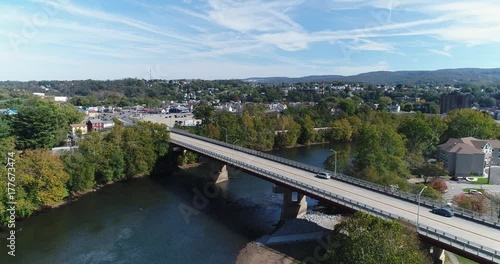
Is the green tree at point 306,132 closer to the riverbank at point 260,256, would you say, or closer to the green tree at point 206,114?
the green tree at point 206,114

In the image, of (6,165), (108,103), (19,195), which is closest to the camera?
(19,195)

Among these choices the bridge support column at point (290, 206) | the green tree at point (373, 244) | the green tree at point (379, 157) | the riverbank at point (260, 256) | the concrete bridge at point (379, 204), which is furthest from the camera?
the green tree at point (379, 157)

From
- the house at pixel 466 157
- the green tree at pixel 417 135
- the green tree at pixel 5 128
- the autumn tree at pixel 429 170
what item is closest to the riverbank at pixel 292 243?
the autumn tree at pixel 429 170

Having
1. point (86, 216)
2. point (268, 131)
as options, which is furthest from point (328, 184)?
point (268, 131)

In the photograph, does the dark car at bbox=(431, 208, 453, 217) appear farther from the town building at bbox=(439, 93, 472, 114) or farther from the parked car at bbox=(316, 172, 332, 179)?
the town building at bbox=(439, 93, 472, 114)

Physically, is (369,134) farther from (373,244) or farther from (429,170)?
(373,244)

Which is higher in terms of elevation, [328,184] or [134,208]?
[328,184]

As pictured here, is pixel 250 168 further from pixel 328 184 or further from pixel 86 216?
pixel 86 216

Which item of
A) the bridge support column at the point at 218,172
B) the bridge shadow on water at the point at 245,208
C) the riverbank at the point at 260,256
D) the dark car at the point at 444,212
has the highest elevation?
the dark car at the point at 444,212
